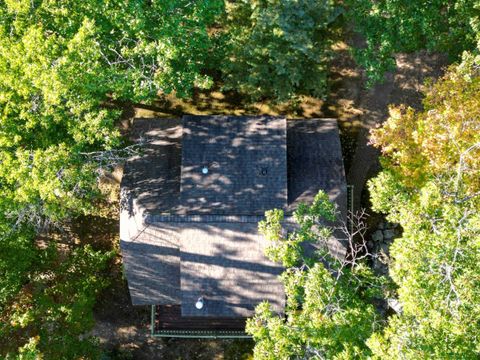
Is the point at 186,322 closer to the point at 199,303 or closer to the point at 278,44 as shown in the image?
the point at 199,303

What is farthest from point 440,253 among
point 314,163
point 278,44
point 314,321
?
point 278,44

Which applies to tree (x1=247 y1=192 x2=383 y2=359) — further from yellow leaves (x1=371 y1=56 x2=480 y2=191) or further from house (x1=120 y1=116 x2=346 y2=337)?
yellow leaves (x1=371 y1=56 x2=480 y2=191)

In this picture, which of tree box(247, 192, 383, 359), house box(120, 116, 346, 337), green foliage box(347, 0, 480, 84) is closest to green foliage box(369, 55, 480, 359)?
tree box(247, 192, 383, 359)

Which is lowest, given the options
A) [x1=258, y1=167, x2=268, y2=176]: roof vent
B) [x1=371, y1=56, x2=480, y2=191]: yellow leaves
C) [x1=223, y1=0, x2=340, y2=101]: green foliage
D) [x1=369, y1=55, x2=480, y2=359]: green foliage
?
[x1=369, y1=55, x2=480, y2=359]: green foliage

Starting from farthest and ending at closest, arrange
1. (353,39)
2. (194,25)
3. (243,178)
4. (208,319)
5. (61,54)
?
1. (353,39)
2. (208,319)
3. (243,178)
4. (194,25)
5. (61,54)

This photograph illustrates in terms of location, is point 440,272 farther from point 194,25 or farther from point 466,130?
point 194,25

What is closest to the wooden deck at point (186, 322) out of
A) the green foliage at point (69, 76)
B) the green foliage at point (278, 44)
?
the green foliage at point (69, 76)

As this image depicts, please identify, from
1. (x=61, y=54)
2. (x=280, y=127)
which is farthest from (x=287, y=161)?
(x=61, y=54)
